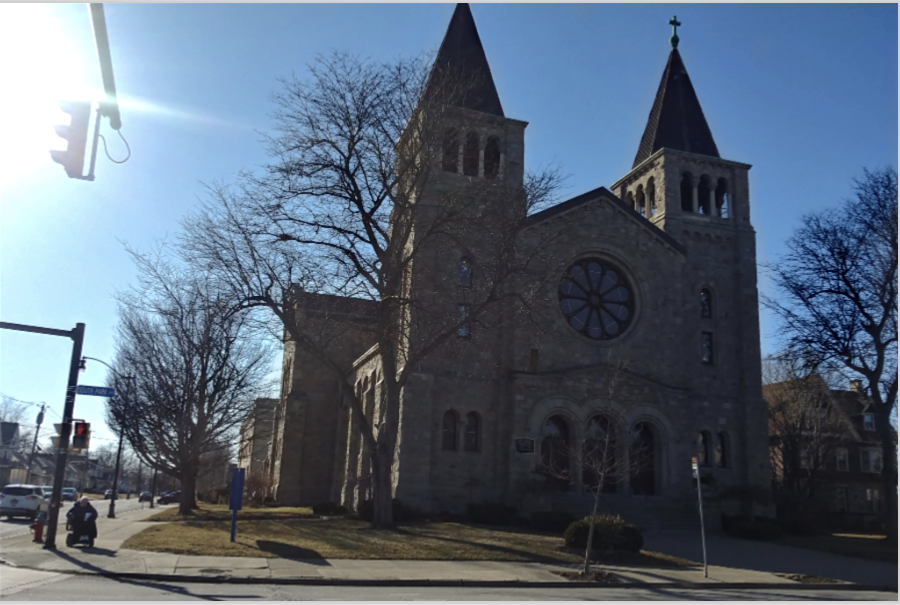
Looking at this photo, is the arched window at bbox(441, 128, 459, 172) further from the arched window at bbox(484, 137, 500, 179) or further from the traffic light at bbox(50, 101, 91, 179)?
the traffic light at bbox(50, 101, 91, 179)

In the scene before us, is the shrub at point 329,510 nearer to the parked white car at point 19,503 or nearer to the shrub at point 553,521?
the shrub at point 553,521

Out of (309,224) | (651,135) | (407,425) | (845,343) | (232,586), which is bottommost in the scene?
(232,586)

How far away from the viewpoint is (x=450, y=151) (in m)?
33.3

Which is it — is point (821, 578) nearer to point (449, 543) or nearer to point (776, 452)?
point (449, 543)

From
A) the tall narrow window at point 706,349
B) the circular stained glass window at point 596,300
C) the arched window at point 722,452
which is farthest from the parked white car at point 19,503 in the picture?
the tall narrow window at point 706,349

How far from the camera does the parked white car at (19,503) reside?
34.1 meters

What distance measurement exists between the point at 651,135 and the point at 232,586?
34.5 m

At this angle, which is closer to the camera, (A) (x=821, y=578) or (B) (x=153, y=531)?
(A) (x=821, y=578)

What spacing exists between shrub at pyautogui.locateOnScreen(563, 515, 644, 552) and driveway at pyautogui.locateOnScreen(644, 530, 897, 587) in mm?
2645

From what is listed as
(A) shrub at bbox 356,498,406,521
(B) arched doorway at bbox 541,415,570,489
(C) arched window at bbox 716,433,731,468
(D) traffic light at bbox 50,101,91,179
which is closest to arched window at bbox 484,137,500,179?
(B) arched doorway at bbox 541,415,570,489

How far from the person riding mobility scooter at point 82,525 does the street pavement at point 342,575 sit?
13.0 inches

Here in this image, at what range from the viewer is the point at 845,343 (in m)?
27.2

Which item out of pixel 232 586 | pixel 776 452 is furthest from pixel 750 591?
pixel 776 452

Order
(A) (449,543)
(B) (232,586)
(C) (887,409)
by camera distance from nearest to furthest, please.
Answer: (B) (232,586), (A) (449,543), (C) (887,409)
